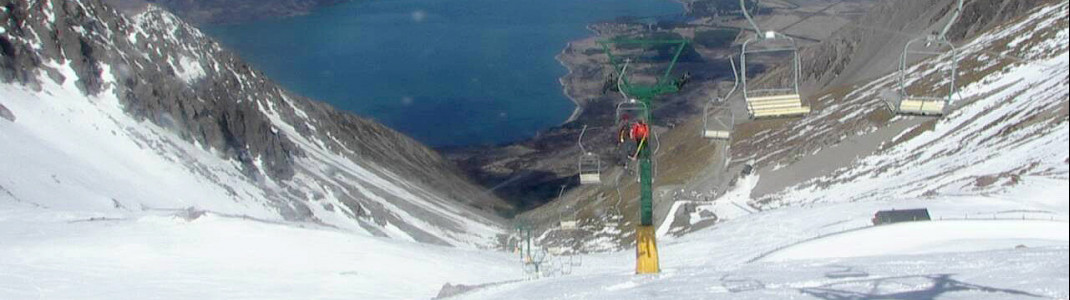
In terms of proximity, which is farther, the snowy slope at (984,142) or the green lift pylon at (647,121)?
Answer: the snowy slope at (984,142)

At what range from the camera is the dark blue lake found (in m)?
140

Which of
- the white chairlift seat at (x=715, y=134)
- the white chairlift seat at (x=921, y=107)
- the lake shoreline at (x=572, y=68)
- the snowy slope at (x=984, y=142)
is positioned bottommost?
the white chairlift seat at (x=921, y=107)

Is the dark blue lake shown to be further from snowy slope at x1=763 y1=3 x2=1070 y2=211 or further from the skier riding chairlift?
the skier riding chairlift

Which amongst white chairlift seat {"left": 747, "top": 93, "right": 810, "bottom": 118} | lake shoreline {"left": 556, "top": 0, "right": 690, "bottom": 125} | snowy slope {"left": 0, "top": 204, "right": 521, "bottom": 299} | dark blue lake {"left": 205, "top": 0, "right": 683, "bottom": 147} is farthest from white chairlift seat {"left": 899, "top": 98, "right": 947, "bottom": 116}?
lake shoreline {"left": 556, "top": 0, "right": 690, "bottom": 125}

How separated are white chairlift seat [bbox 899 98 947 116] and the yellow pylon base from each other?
4272 mm

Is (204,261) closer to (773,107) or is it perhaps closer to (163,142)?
(773,107)

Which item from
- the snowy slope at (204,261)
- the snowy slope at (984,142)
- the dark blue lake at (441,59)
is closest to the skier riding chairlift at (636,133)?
the snowy slope at (204,261)

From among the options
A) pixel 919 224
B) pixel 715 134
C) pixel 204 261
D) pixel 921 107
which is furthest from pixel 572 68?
pixel 921 107

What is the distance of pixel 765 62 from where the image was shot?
159 meters

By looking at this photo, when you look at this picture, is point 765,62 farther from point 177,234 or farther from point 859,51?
point 177,234

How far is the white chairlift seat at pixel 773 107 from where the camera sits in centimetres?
1792

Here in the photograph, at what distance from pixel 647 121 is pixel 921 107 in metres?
3.64

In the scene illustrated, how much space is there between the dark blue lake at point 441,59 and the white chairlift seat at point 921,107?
112m

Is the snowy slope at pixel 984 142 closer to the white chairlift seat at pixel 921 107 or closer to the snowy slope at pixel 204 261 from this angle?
the white chairlift seat at pixel 921 107
